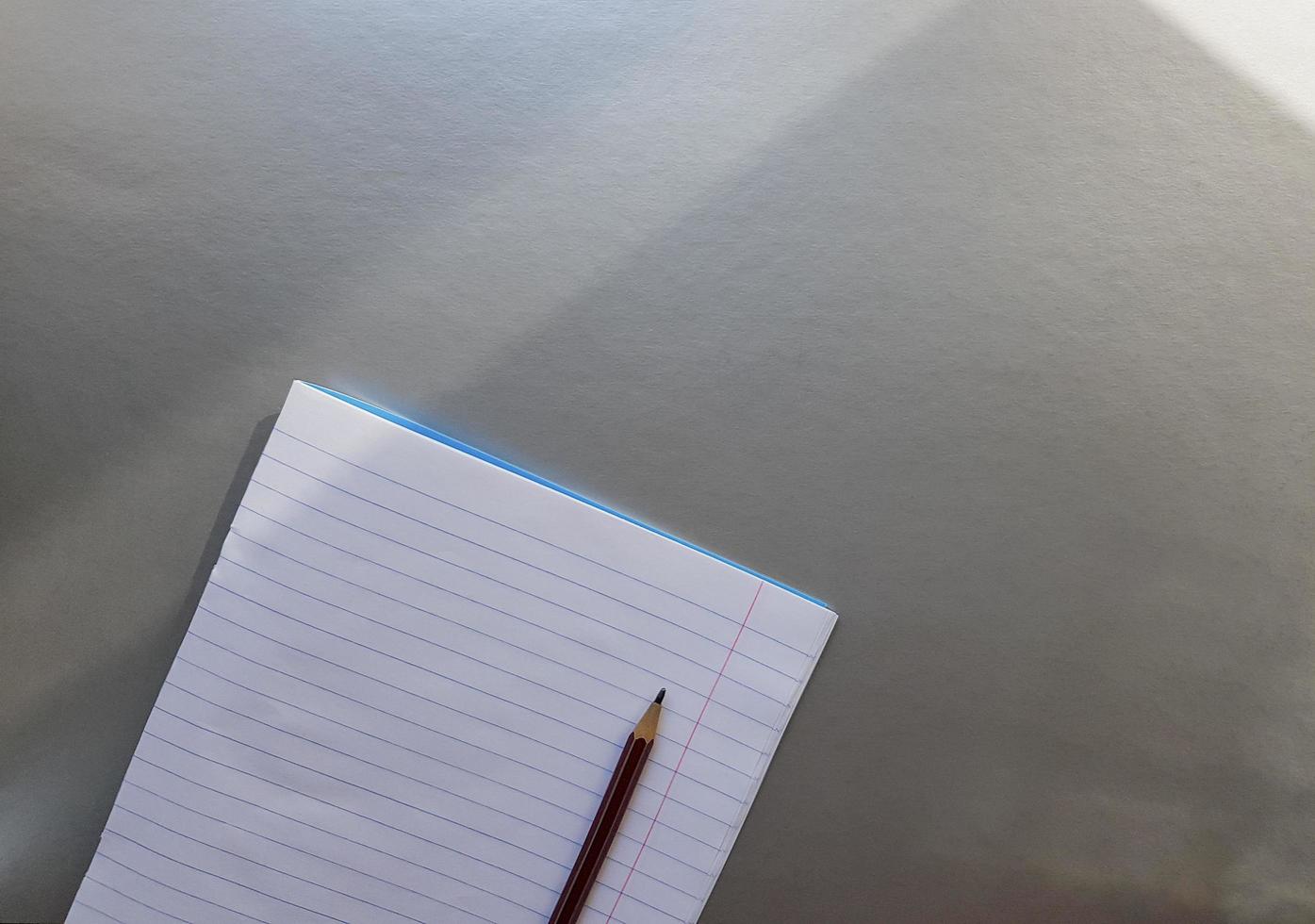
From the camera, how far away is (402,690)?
0.57 m

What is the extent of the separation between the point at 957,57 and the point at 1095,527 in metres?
0.35

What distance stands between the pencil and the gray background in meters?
0.09

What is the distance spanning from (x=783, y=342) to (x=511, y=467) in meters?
0.21

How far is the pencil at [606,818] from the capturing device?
1.84 ft

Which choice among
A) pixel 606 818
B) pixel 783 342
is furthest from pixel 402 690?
pixel 783 342

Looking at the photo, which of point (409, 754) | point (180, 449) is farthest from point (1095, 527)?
point (180, 449)

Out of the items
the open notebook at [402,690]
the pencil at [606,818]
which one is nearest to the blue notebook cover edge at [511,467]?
the open notebook at [402,690]

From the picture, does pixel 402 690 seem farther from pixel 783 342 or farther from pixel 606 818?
pixel 783 342

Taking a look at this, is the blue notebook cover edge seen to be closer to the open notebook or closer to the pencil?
the open notebook

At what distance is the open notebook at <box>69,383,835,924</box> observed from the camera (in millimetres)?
571

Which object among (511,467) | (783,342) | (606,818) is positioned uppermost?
(783,342)

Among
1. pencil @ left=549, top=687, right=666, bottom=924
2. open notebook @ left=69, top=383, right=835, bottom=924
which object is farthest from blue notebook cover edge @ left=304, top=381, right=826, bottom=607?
pencil @ left=549, top=687, right=666, bottom=924

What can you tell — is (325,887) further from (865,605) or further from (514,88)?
(514,88)

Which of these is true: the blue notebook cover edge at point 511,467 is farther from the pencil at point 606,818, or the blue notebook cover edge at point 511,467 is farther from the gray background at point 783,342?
the pencil at point 606,818
